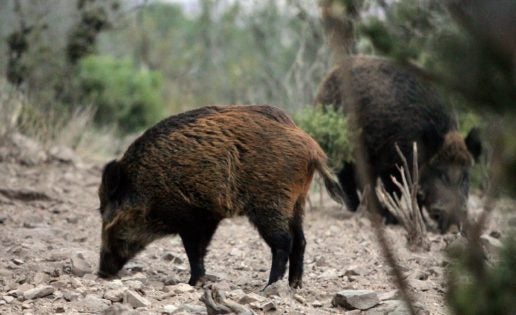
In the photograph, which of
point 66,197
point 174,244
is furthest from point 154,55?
point 174,244

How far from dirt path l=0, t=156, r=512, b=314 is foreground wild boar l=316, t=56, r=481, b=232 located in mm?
632

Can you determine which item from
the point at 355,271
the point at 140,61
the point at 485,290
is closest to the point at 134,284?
the point at 355,271

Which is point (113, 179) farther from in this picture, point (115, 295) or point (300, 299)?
point (300, 299)

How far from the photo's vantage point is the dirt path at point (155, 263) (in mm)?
5797

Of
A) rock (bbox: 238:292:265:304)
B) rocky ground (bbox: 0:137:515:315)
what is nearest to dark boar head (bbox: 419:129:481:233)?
rocky ground (bbox: 0:137:515:315)

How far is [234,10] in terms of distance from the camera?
26.6 m

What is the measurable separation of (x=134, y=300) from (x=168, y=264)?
251 cm

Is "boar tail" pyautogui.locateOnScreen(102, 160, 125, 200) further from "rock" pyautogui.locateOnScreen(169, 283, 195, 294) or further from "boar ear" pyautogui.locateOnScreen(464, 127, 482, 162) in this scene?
"boar ear" pyautogui.locateOnScreen(464, 127, 482, 162)

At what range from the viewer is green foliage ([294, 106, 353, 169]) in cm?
1059

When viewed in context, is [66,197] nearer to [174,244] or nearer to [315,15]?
[174,244]

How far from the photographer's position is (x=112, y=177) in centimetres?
702

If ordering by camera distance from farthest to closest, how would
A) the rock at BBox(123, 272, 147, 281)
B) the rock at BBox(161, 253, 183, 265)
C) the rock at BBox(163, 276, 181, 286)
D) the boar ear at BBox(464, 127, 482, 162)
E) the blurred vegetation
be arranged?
1. the blurred vegetation
2. the boar ear at BBox(464, 127, 482, 162)
3. the rock at BBox(161, 253, 183, 265)
4. the rock at BBox(163, 276, 181, 286)
5. the rock at BBox(123, 272, 147, 281)

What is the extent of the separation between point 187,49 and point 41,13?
56.9ft

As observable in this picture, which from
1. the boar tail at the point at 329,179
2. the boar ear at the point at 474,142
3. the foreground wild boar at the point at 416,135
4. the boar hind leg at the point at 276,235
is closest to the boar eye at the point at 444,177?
the foreground wild boar at the point at 416,135
